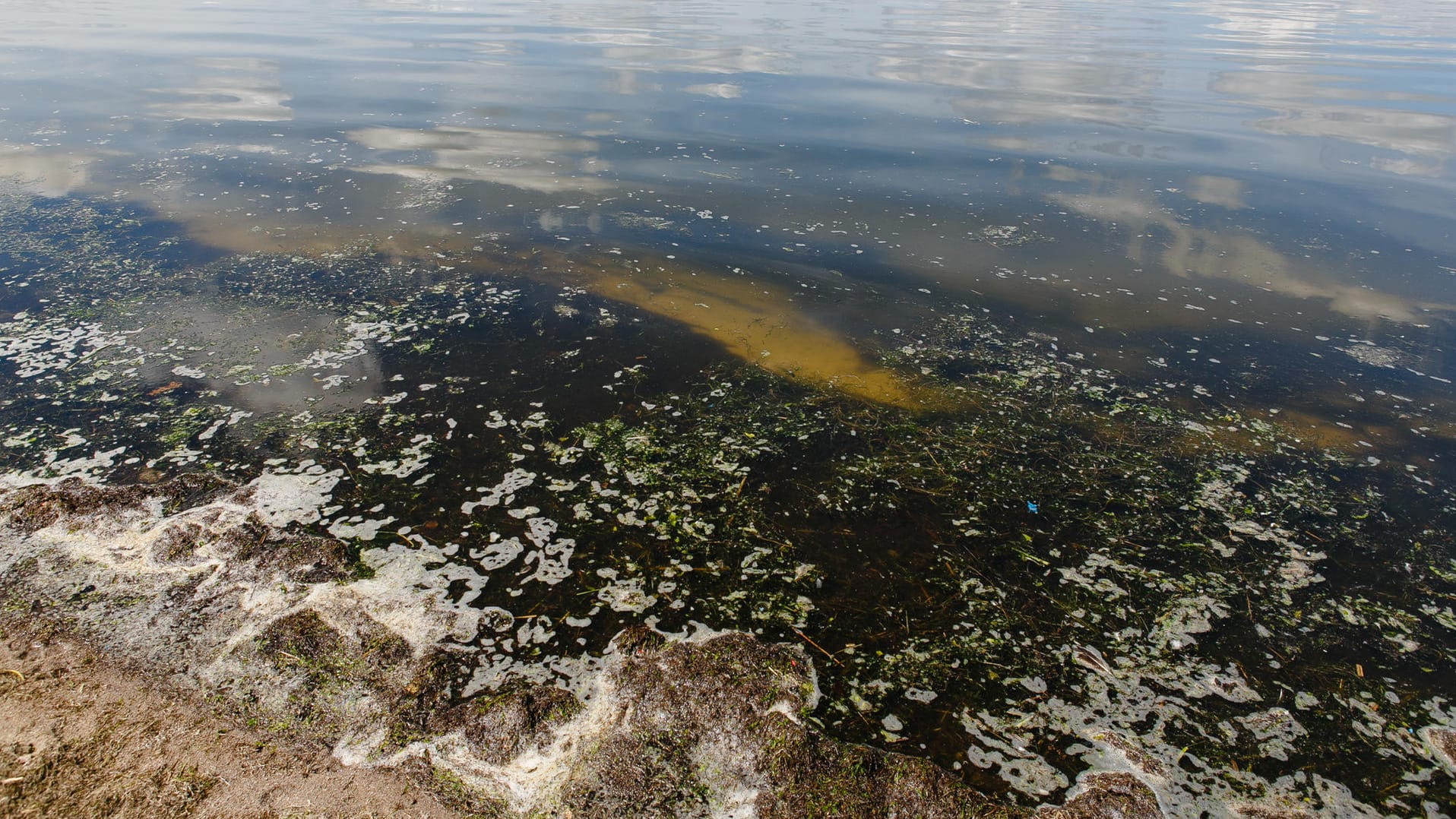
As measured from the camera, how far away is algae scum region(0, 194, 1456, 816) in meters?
3.02

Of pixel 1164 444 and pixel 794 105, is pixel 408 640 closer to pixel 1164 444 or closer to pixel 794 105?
pixel 1164 444

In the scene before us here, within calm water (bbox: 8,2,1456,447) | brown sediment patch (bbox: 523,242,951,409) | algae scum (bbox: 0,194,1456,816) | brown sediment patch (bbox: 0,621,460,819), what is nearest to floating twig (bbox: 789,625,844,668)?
algae scum (bbox: 0,194,1456,816)

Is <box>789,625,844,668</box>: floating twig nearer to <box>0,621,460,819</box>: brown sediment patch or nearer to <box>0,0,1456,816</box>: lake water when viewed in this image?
<box>0,0,1456,816</box>: lake water

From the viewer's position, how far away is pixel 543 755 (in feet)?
8.91

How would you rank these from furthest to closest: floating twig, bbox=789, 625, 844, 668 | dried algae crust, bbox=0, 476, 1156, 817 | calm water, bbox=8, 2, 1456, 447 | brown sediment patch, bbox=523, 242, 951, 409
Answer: calm water, bbox=8, 2, 1456, 447 → brown sediment patch, bbox=523, 242, 951, 409 → floating twig, bbox=789, 625, 844, 668 → dried algae crust, bbox=0, 476, 1156, 817

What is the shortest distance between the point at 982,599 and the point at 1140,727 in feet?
2.64

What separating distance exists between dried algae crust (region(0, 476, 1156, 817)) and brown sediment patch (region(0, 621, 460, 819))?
0.06 m

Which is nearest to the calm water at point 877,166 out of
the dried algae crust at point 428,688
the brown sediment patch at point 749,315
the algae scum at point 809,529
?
the brown sediment patch at point 749,315

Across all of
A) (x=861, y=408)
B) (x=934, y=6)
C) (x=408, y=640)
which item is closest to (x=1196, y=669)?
(x=861, y=408)

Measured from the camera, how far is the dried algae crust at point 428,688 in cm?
264

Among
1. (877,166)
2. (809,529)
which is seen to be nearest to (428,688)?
(809,529)

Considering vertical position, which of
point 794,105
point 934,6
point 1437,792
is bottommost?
point 1437,792

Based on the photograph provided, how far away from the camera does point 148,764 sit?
2.58 metres

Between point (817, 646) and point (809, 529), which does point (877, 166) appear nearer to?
point (809, 529)
